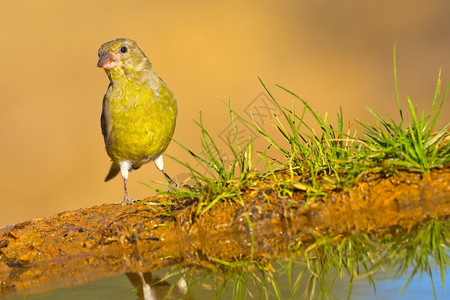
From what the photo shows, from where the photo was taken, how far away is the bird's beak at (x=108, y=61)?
6.05 m

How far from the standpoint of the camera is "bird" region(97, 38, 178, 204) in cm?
589

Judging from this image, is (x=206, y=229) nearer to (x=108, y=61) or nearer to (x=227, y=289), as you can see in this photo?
(x=227, y=289)

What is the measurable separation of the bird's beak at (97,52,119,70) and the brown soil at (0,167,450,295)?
6.86 ft

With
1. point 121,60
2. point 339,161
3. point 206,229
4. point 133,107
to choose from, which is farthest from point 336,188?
point 121,60

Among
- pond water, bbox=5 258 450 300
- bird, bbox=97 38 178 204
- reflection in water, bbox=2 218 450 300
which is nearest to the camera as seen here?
pond water, bbox=5 258 450 300

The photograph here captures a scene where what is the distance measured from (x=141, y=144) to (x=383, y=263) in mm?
3377

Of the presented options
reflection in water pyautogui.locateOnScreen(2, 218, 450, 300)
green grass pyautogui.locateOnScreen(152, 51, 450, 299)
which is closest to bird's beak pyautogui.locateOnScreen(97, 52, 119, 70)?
green grass pyautogui.locateOnScreen(152, 51, 450, 299)

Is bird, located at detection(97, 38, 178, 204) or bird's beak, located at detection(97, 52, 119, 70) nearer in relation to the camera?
bird, located at detection(97, 38, 178, 204)

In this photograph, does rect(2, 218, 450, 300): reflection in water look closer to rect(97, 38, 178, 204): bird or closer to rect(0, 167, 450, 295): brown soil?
rect(0, 167, 450, 295): brown soil

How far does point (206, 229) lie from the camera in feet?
13.1

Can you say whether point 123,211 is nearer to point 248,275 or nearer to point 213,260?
point 213,260

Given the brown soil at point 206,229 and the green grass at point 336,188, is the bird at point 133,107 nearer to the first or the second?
the green grass at point 336,188

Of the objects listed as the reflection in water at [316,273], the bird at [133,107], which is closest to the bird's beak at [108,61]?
the bird at [133,107]

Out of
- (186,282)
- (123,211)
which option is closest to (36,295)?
(186,282)
